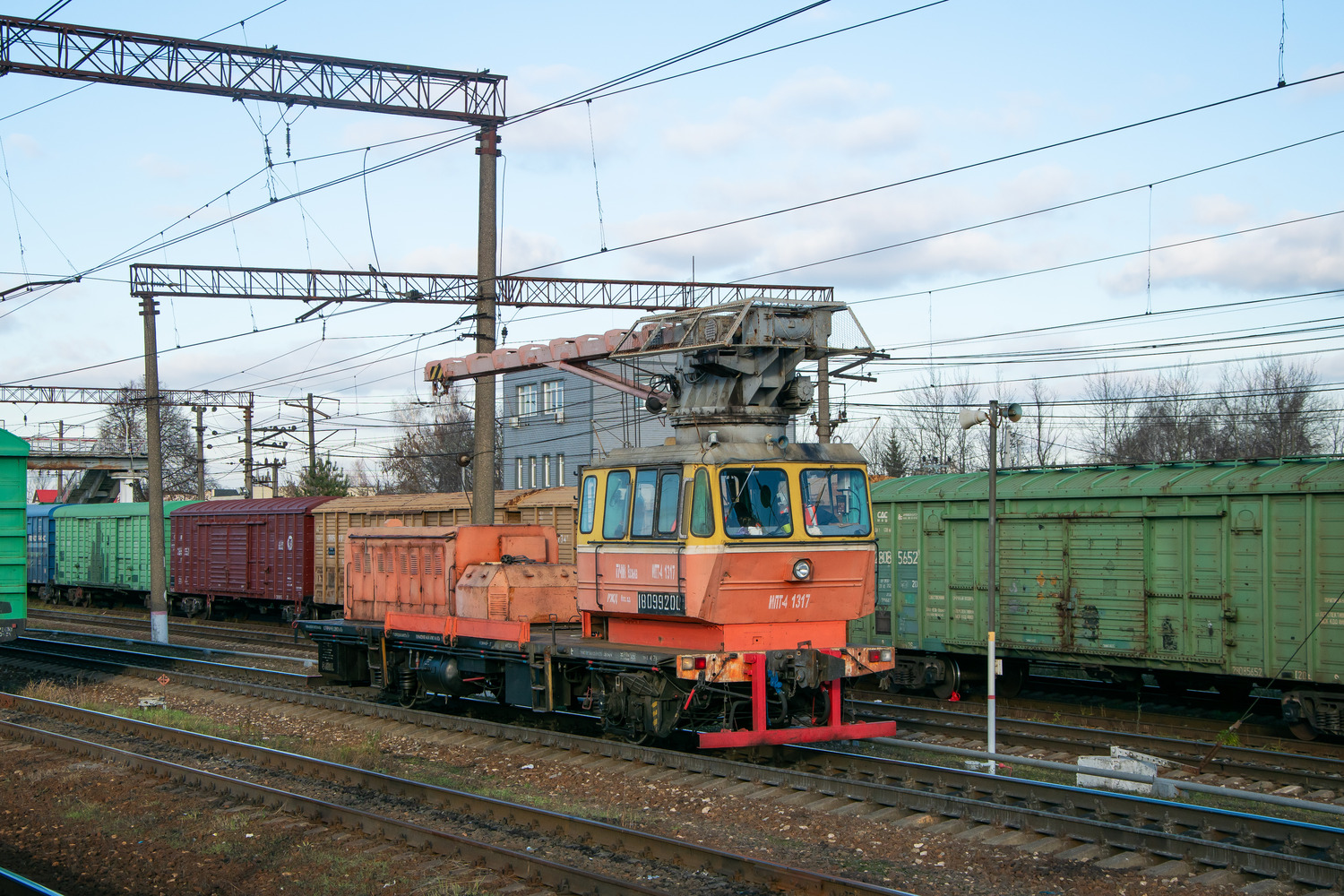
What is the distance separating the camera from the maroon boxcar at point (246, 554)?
95.5ft

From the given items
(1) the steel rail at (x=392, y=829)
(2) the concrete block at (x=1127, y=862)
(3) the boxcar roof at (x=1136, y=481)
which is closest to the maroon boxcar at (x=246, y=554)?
(1) the steel rail at (x=392, y=829)

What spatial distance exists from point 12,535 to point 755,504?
40.6ft

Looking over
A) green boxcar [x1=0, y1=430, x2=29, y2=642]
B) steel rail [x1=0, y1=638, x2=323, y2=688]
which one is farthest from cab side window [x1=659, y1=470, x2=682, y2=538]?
green boxcar [x1=0, y1=430, x2=29, y2=642]

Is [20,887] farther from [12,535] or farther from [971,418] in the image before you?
[12,535]

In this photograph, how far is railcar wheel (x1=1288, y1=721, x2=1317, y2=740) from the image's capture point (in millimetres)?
13047

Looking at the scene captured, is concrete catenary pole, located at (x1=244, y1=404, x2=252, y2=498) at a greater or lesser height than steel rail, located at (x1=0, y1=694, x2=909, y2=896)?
greater

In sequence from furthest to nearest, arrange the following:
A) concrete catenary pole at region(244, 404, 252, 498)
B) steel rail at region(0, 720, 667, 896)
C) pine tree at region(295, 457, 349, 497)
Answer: pine tree at region(295, 457, 349, 497)
concrete catenary pole at region(244, 404, 252, 498)
steel rail at region(0, 720, 667, 896)

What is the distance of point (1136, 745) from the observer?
13078mm

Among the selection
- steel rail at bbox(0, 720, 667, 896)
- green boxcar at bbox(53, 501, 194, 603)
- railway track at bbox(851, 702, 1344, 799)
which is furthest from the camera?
green boxcar at bbox(53, 501, 194, 603)

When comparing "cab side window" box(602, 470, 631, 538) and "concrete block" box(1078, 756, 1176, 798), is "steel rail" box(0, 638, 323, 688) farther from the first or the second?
"concrete block" box(1078, 756, 1176, 798)

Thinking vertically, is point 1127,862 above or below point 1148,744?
above

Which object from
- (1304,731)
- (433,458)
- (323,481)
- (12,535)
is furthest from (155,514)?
(433,458)

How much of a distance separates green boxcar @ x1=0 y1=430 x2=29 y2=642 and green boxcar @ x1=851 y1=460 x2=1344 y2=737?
42.8 feet

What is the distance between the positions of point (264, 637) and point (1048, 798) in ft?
73.4
